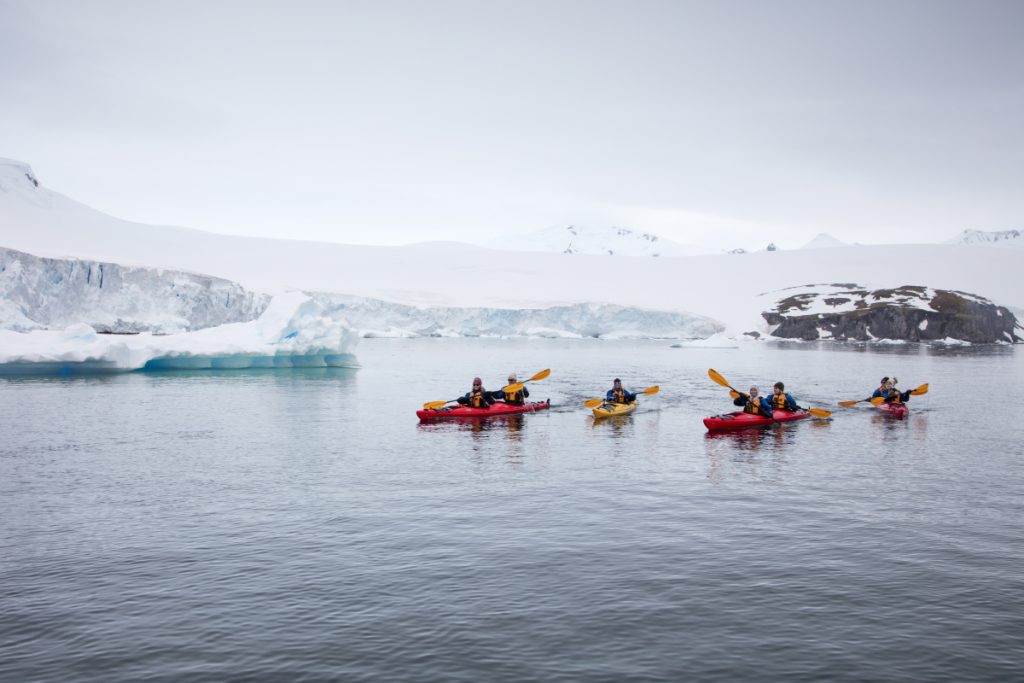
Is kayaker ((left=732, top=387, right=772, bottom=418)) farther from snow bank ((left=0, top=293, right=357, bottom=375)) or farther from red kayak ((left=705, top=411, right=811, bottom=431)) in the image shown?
snow bank ((left=0, top=293, right=357, bottom=375))

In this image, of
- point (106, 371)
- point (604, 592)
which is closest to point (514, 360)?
point (106, 371)

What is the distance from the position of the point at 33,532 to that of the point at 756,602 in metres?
10.7

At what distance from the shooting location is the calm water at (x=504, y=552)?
792 cm

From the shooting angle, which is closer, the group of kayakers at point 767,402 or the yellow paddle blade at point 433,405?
the group of kayakers at point 767,402

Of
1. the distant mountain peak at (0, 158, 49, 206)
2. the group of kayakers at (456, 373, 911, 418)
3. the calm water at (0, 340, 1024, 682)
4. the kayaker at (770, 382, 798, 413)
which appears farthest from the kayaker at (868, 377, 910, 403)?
the distant mountain peak at (0, 158, 49, 206)

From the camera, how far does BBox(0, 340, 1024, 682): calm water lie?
792 cm

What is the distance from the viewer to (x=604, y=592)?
31.4ft

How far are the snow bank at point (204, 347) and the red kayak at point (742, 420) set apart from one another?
26.8 metres

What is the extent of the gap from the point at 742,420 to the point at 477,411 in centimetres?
842

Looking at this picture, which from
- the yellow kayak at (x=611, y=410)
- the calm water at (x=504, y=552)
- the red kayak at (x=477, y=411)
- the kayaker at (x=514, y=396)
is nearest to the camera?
the calm water at (x=504, y=552)

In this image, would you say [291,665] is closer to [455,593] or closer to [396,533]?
[455,593]

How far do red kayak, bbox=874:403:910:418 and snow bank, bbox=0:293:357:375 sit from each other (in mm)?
28691

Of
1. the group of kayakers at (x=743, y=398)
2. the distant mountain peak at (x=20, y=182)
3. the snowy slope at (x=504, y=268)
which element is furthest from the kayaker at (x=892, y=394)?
the distant mountain peak at (x=20, y=182)

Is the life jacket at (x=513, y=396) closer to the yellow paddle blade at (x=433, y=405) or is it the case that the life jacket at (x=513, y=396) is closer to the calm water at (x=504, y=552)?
the yellow paddle blade at (x=433, y=405)
